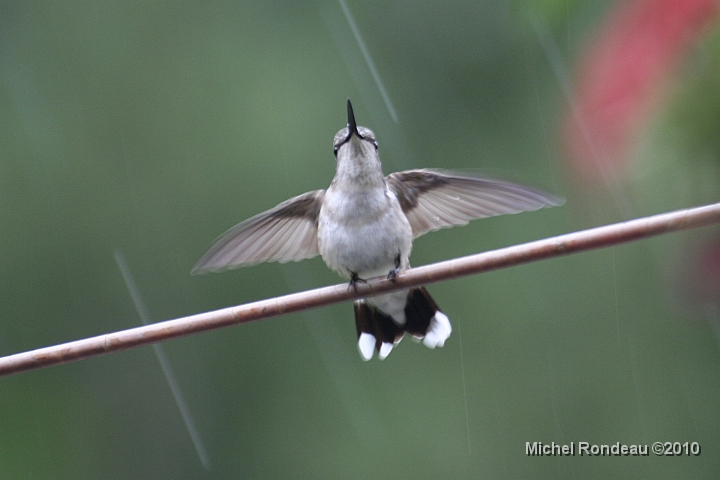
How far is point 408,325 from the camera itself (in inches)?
121

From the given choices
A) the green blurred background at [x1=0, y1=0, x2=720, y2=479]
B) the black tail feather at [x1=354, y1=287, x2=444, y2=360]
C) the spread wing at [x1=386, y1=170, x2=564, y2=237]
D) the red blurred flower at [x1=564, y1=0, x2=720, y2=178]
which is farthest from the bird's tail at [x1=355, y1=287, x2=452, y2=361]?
the green blurred background at [x1=0, y1=0, x2=720, y2=479]

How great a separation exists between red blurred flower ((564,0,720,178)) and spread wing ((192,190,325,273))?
1174mm

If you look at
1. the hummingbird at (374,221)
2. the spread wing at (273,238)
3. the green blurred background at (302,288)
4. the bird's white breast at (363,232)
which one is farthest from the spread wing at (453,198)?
the green blurred background at (302,288)

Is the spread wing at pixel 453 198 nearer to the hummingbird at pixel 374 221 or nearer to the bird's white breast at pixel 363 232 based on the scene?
Answer: the hummingbird at pixel 374 221

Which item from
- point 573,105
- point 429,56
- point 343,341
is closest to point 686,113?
point 573,105

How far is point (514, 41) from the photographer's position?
19.3 feet

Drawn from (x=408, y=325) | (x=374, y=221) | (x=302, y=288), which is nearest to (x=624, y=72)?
(x=374, y=221)

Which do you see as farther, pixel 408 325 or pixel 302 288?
pixel 302 288

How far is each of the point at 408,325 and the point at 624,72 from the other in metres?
1.61

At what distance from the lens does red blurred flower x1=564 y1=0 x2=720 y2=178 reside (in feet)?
4.48

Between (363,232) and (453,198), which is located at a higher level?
(453,198)

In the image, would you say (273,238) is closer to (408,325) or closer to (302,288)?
(408,325)

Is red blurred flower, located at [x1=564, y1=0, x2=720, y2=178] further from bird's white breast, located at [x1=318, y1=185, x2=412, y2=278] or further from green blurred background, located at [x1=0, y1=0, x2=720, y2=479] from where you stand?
A: green blurred background, located at [x1=0, y1=0, x2=720, y2=479]

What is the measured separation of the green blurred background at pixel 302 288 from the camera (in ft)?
16.8
